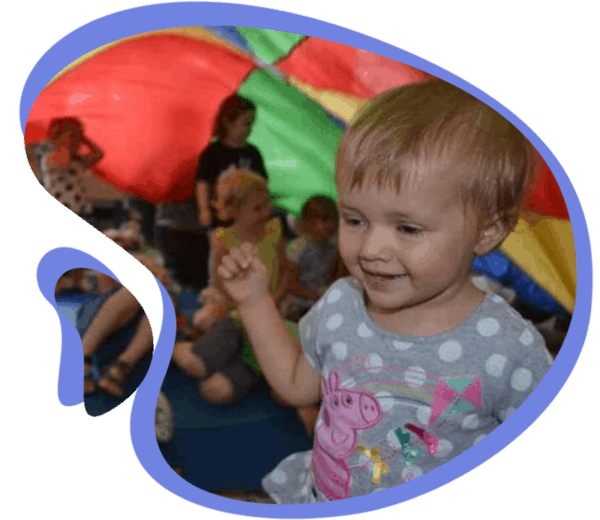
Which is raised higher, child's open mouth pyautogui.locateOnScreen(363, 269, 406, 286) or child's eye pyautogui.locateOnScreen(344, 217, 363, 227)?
child's eye pyautogui.locateOnScreen(344, 217, 363, 227)

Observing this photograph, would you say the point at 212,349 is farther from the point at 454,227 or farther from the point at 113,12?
the point at 113,12

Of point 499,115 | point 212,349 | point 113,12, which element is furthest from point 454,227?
point 113,12

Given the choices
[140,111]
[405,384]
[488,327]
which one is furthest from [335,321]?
[140,111]

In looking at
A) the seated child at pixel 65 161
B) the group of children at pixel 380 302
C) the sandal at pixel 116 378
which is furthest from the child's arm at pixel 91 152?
the sandal at pixel 116 378

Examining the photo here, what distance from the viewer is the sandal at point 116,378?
4.11 feet

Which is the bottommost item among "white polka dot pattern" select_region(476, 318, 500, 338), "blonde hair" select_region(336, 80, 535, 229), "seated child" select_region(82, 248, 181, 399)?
"seated child" select_region(82, 248, 181, 399)

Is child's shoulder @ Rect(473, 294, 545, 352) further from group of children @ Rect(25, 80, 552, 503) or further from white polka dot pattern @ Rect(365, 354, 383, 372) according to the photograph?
white polka dot pattern @ Rect(365, 354, 383, 372)

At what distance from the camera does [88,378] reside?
1.27 meters

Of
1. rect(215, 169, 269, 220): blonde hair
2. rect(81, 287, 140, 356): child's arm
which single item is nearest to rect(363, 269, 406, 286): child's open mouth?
rect(215, 169, 269, 220): blonde hair

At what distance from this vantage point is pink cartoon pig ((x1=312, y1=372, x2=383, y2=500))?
120 cm

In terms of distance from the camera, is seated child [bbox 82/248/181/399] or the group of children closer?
the group of children

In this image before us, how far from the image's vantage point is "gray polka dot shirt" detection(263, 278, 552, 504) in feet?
3.87

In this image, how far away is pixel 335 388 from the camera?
1.22 metres

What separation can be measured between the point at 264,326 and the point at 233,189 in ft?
0.81
